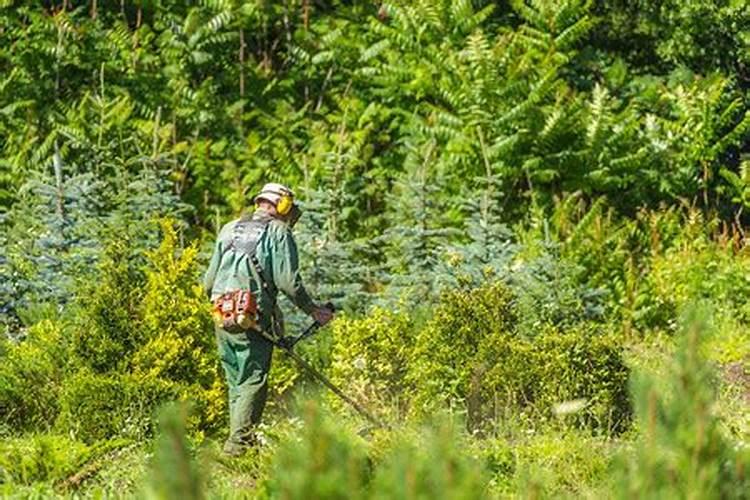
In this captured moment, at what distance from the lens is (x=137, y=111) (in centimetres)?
1694

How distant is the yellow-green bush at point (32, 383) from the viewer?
10531mm

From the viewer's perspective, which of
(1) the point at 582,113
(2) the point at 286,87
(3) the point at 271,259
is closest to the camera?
(3) the point at 271,259

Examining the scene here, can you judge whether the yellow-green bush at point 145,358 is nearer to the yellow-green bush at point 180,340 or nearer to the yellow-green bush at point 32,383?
the yellow-green bush at point 180,340

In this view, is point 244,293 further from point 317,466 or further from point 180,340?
point 317,466

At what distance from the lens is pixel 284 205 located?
383 inches

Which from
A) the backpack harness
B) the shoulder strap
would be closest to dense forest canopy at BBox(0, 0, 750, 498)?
the backpack harness

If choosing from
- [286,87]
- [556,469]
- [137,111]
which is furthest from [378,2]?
[556,469]

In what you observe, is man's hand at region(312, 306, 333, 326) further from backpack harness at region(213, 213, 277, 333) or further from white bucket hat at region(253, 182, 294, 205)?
white bucket hat at region(253, 182, 294, 205)

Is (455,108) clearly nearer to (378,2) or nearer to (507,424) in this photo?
(378,2)

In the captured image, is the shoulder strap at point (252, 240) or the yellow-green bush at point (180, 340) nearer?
the shoulder strap at point (252, 240)

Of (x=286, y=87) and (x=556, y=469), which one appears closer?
(x=556, y=469)

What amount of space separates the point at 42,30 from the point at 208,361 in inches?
291

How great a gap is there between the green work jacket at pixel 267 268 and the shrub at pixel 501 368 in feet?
4.57

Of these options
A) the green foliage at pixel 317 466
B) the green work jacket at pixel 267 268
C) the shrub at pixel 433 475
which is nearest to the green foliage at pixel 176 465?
the green foliage at pixel 317 466
